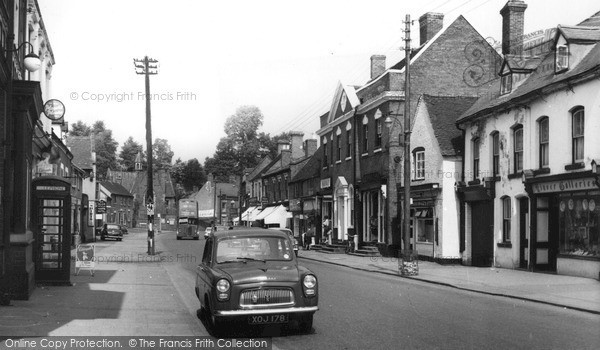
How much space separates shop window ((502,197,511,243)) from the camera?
83.0 feet

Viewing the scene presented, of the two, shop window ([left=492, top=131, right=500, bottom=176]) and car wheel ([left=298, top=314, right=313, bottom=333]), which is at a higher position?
shop window ([left=492, top=131, right=500, bottom=176])

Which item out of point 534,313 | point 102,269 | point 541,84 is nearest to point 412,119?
point 541,84

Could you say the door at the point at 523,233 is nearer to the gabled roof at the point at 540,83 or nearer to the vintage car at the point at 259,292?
the gabled roof at the point at 540,83

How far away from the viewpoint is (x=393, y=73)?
35000 mm

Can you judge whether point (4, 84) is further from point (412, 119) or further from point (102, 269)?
point (412, 119)

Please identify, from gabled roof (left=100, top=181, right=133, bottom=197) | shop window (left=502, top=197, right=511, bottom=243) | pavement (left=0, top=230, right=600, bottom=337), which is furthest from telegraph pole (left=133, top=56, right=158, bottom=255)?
gabled roof (left=100, top=181, right=133, bottom=197)

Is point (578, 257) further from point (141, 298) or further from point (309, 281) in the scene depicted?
point (141, 298)

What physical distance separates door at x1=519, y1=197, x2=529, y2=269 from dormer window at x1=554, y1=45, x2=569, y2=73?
4909mm

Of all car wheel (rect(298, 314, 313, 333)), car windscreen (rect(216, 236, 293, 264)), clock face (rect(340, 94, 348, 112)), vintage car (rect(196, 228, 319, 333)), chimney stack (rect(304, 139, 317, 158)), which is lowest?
car wheel (rect(298, 314, 313, 333))

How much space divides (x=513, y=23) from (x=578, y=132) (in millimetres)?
10991

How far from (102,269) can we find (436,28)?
2463cm

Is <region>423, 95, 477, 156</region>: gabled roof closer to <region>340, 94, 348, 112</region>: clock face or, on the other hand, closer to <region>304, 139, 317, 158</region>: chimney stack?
<region>340, 94, 348, 112</region>: clock face

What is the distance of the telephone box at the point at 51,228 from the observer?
16.5 meters

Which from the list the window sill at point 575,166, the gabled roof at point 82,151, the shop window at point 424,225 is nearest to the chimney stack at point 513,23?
the shop window at point 424,225
